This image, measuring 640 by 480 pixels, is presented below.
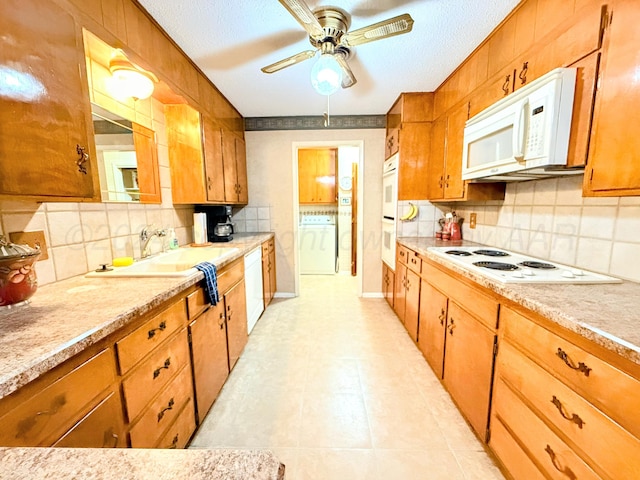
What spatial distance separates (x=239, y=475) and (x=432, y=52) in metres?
2.34

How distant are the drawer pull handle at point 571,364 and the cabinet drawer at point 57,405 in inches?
56.9

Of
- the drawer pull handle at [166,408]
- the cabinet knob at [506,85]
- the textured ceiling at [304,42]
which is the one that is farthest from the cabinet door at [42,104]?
the cabinet knob at [506,85]

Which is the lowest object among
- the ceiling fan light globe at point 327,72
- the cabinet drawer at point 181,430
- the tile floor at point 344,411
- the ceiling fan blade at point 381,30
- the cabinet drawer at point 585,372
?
the tile floor at point 344,411

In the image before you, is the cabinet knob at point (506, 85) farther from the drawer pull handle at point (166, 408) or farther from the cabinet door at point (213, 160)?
the drawer pull handle at point (166, 408)

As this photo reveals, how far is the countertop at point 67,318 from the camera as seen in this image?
23.0 inches

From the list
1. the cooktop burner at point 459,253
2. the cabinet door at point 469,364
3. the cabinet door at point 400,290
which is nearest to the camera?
the cabinet door at point 469,364

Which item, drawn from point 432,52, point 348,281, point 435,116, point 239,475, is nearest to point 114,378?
point 239,475

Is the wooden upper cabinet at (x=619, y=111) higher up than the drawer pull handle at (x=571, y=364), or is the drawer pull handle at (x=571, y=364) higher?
the wooden upper cabinet at (x=619, y=111)

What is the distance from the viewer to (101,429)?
777 millimetres

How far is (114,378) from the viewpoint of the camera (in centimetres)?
83

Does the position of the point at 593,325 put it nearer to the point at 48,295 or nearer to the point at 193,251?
the point at 48,295

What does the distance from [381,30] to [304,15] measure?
387 mm

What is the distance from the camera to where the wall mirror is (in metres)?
1.43

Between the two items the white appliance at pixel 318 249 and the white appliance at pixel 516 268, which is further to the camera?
the white appliance at pixel 318 249
